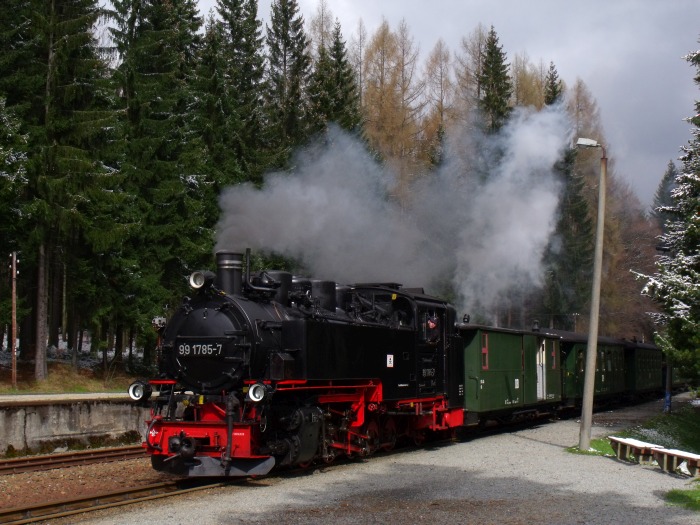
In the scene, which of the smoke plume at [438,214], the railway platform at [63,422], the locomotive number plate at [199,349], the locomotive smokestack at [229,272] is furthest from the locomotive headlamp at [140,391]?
the smoke plume at [438,214]

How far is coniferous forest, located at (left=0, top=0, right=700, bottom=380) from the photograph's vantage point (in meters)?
A: 25.7

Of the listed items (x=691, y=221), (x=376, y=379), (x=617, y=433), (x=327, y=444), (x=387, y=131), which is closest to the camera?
(x=327, y=444)

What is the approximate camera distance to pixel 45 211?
81.0 feet

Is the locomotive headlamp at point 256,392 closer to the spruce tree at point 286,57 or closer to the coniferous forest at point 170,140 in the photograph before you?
the coniferous forest at point 170,140

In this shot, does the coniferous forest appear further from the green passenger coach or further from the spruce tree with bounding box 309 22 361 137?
the green passenger coach

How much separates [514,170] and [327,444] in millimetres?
16557

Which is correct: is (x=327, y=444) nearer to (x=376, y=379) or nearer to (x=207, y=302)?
(x=376, y=379)

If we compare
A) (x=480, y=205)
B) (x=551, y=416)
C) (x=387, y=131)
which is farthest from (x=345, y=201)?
(x=387, y=131)

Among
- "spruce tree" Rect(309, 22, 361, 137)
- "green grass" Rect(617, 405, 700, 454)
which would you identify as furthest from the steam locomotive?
"spruce tree" Rect(309, 22, 361, 137)

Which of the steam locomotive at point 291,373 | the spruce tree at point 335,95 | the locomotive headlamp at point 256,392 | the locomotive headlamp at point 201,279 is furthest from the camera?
the spruce tree at point 335,95

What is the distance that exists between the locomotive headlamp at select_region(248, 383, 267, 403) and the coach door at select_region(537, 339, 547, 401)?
11908 mm

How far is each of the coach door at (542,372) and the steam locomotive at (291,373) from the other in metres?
5.09

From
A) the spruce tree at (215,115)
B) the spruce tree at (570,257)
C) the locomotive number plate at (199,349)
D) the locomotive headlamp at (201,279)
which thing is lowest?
the locomotive number plate at (199,349)

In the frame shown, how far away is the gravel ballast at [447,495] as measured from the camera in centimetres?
879
